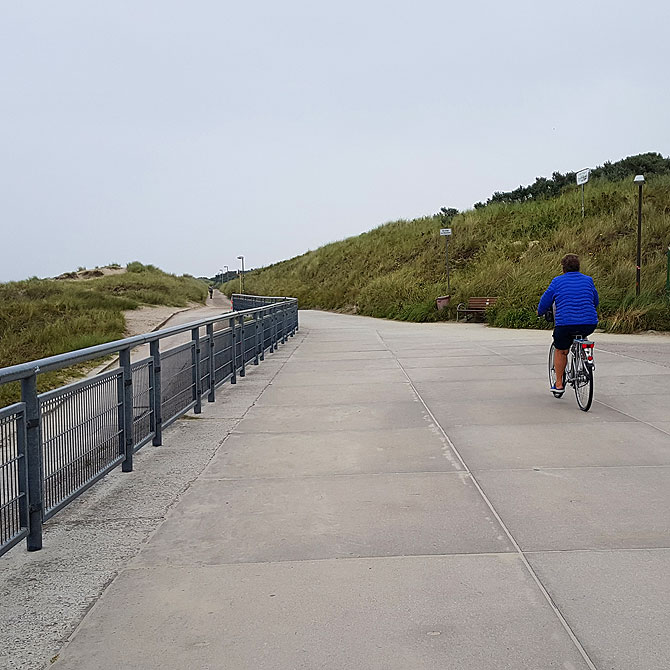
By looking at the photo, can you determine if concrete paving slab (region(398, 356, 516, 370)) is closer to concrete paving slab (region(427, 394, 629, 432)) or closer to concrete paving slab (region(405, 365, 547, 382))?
concrete paving slab (region(405, 365, 547, 382))

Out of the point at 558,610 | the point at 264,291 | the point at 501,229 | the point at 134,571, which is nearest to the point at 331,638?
the point at 558,610

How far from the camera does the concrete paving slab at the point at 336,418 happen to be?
333 inches

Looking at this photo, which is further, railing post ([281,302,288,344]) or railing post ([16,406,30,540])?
railing post ([281,302,288,344])

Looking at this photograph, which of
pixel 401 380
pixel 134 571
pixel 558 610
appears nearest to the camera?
pixel 558 610

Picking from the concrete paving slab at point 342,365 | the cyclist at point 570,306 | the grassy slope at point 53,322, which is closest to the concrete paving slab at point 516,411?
the cyclist at point 570,306

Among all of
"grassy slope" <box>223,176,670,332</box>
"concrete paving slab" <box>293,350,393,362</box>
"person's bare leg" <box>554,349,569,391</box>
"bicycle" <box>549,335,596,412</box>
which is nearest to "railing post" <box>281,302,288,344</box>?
"concrete paving slab" <box>293,350,393,362</box>

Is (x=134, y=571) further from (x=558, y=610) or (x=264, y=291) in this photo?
(x=264, y=291)

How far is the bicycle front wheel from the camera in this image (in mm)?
8891

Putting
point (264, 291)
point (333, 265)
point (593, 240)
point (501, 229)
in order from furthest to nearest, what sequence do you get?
point (264, 291), point (333, 265), point (501, 229), point (593, 240)

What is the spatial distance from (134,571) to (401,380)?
8234mm

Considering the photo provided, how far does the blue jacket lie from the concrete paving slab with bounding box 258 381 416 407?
2219 mm

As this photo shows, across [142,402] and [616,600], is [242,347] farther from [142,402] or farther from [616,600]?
[616,600]

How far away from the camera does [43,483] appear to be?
4.79 meters

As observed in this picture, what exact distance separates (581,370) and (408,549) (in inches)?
205
